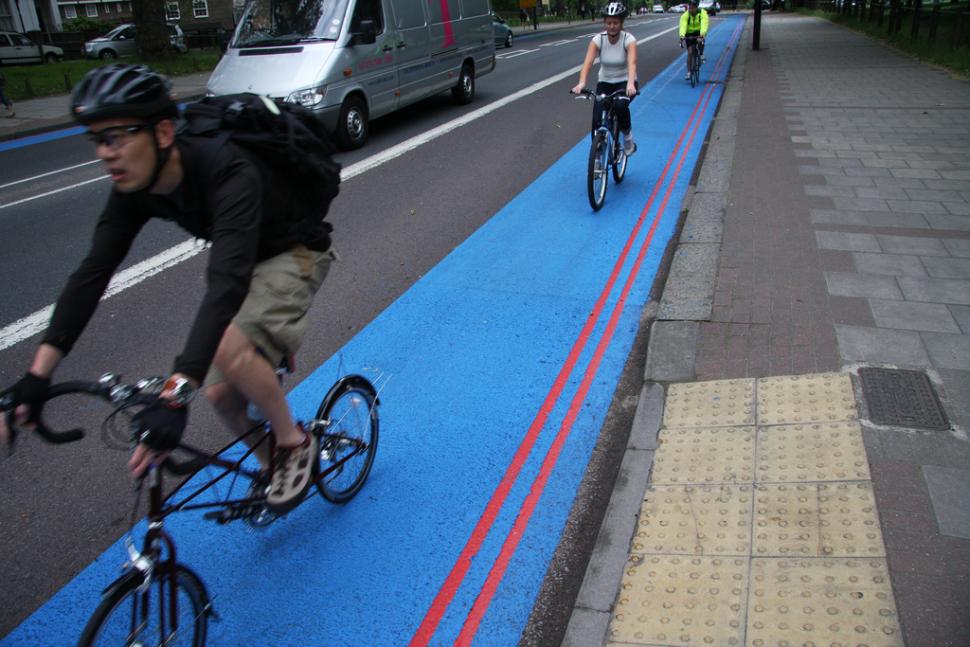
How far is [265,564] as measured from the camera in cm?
321

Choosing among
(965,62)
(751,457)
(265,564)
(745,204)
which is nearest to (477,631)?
(265,564)

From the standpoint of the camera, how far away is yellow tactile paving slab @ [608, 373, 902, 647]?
2555 millimetres

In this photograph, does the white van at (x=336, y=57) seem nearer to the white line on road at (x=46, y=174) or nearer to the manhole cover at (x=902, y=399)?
the white line on road at (x=46, y=174)

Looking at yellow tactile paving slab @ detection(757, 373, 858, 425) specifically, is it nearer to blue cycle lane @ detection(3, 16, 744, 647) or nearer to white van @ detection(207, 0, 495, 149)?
blue cycle lane @ detection(3, 16, 744, 647)

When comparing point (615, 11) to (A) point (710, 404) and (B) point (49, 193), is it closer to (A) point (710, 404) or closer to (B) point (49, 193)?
(A) point (710, 404)

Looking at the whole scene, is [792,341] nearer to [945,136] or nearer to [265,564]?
[265,564]

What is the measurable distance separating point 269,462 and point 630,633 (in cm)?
153

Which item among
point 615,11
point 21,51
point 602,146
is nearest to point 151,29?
point 21,51

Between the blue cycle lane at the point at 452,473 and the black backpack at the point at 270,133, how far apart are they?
1640 millimetres

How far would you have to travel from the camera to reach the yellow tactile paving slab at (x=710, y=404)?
3.83 meters

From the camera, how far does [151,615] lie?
223 cm

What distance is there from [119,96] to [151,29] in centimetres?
2866

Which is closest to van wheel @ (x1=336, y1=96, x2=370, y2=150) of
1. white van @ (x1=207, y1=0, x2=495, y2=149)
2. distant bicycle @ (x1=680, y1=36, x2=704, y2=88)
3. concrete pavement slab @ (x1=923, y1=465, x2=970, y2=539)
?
white van @ (x1=207, y1=0, x2=495, y2=149)

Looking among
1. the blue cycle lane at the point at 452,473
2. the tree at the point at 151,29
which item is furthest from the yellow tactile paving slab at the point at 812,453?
the tree at the point at 151,29
